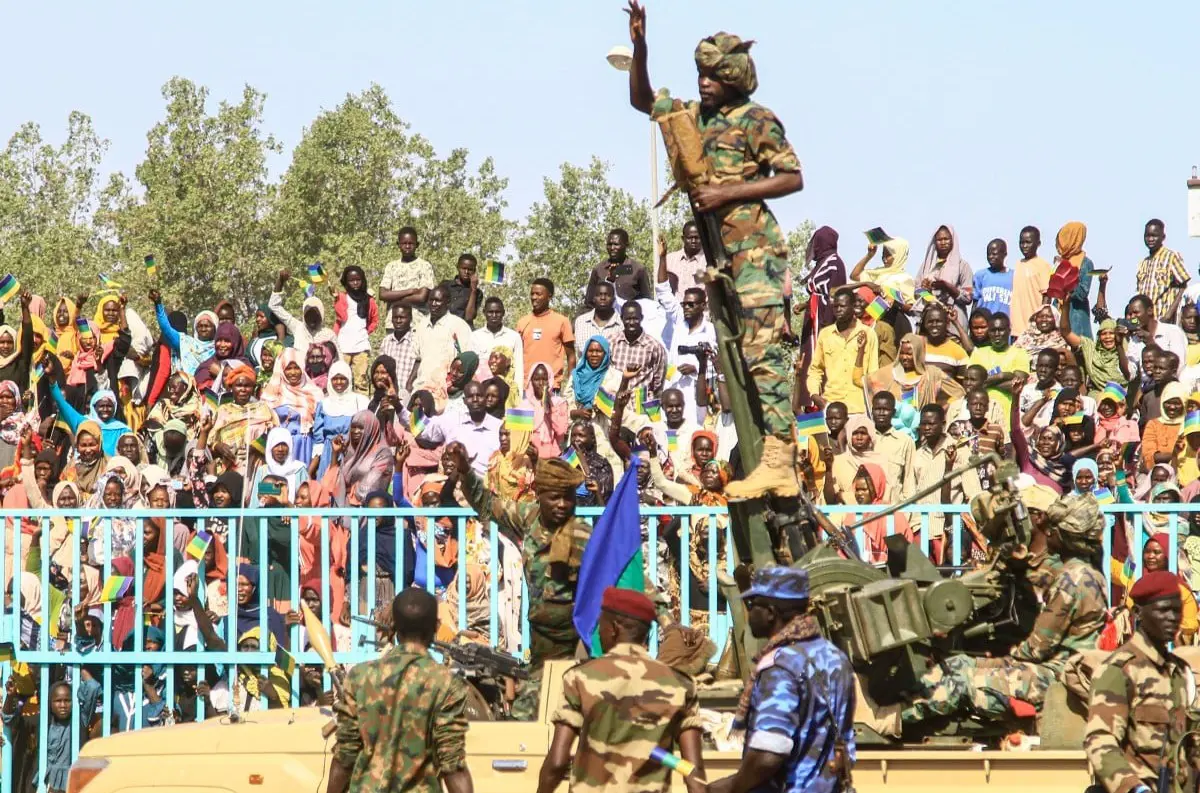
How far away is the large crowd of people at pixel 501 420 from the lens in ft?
42.5

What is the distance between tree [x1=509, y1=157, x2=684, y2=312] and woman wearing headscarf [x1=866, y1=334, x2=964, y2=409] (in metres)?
21.0

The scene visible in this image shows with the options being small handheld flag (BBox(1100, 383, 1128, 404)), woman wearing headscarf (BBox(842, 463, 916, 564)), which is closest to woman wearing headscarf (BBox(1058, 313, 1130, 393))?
small handheld flag (BBox(1100, 383, 1128, 404))

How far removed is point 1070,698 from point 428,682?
2750mm

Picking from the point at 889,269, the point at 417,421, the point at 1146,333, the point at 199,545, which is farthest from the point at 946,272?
the point at 199,545

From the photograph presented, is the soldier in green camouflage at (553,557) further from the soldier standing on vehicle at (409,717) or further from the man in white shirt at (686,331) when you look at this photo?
the man in white shirt at (686,331)

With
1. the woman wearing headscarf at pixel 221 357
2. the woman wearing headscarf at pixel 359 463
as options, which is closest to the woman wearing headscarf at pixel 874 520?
the woman wearing headscarf at pixel 359 463

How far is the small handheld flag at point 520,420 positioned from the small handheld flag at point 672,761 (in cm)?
808

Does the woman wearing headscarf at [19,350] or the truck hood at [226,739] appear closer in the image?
the truck hood at [226,739]

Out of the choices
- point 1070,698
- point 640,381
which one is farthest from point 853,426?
point 1070,698

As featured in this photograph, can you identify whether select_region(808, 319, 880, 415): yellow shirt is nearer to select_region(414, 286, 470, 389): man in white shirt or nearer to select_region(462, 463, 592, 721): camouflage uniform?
select_region(414, 286, 470, 389): man in white shirt

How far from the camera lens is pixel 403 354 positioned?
17.8m

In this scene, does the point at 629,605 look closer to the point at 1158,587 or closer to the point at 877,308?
the point at 1158,587

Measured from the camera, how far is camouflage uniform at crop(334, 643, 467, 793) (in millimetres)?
7691

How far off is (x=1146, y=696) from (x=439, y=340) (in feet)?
36.0
